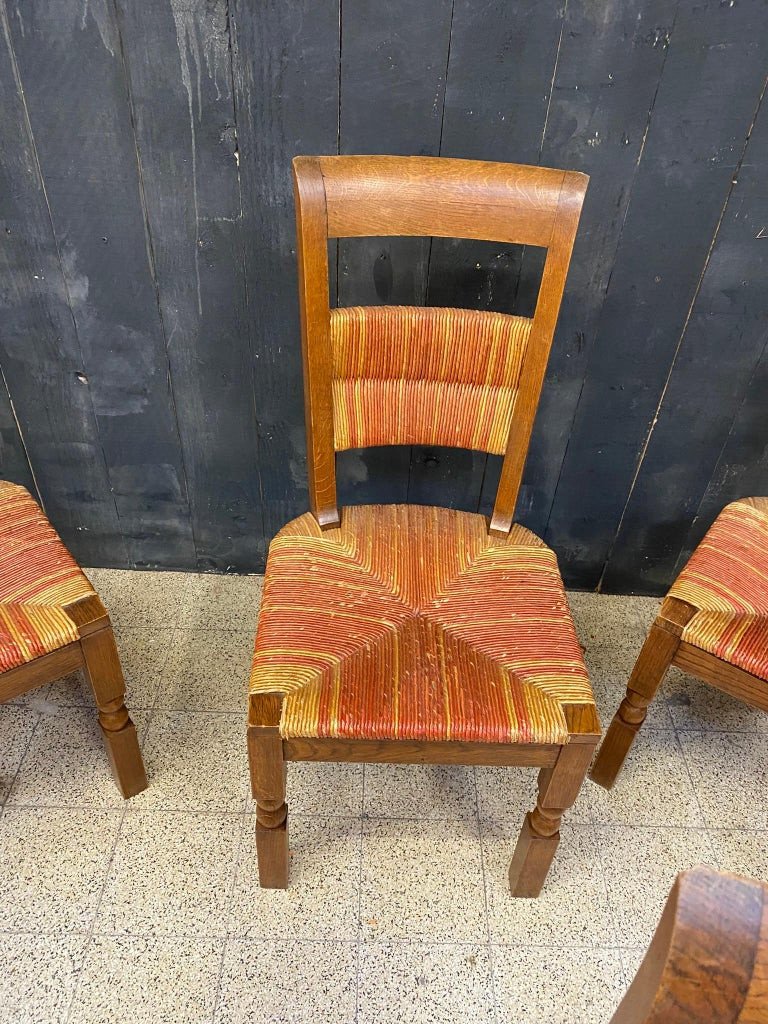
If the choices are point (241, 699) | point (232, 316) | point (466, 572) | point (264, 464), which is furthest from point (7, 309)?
point (466, 572)

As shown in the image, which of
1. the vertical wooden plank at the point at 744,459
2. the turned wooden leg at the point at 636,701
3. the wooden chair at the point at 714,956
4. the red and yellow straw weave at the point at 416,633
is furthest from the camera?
the vertical wooden plank at the point at 744,459

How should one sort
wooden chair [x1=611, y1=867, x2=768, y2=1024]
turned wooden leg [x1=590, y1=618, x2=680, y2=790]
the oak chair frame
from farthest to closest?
turned wooden leg [x1=590, y1=618, x2=680, y2=790] < the oak chair frame < wooden chair [x1=611, y1=867, x2=768, y2=1024]

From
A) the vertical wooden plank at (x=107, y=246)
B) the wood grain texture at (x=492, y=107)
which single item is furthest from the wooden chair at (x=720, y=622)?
the vertical wooden plank at (x=107, y=246)

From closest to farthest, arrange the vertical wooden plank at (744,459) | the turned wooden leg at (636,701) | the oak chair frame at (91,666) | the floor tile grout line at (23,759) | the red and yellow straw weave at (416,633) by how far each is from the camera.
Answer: the red and yellow straw weave at (416,633) → the oak chair frame at (91,666) → the turned wooden leg at (636,701) → the floor tile grout line at (23,759) → the vertical wooden plank at (744,459)

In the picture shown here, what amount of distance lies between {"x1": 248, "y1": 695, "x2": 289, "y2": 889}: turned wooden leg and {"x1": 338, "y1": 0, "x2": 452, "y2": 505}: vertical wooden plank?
0.78 m

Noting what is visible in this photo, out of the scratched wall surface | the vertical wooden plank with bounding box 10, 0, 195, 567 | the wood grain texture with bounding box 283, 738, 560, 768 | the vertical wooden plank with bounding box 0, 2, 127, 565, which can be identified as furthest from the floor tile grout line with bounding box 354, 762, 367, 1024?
the vertical wooden plank with bounding box 0, 2, 127, 565

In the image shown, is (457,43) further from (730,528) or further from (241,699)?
(241,699)

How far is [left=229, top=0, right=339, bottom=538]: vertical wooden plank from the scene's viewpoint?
1.18 metres

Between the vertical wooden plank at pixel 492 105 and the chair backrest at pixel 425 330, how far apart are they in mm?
193

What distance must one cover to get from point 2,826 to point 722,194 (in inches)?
66.5

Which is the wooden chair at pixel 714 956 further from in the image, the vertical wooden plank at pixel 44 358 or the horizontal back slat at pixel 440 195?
the vertical wooden plank at pixel 44 358

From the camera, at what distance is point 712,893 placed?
1.34 ft

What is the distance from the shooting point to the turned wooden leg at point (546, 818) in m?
1.08

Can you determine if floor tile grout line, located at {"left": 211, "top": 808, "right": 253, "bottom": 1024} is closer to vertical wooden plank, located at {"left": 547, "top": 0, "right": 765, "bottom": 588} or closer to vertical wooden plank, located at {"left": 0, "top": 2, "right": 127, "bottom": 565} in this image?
vertical wooden plank, located at {"left": 0, "top": 2, "right": 127, "bottom": 565}
